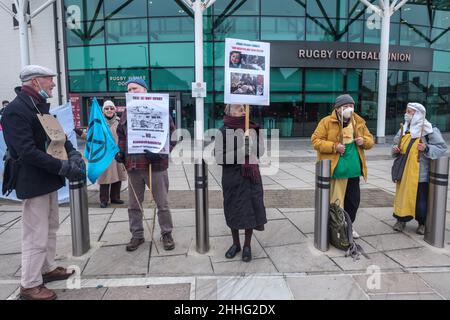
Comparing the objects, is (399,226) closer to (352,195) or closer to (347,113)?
(352,195)

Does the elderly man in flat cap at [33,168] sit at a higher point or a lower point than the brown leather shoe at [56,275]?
higher

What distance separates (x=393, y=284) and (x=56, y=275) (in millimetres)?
3472

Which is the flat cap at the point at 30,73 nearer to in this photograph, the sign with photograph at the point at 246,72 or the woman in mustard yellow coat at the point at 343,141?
the sign with photograph at the point at 246,72

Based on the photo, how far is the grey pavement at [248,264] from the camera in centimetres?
352

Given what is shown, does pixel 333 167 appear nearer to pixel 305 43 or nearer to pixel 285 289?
pixel 285 289

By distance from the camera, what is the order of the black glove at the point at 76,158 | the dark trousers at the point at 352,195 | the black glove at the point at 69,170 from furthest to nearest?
the dark trousers at the point at 352,195
the black glove at the point at 76,158
the black glove at the point at 69,170

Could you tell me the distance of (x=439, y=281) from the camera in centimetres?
369

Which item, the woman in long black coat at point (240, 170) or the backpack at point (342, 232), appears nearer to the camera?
the woman in long black coat at point (240, 170)

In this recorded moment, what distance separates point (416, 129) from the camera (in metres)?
4.86

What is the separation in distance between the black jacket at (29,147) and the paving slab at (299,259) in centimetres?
258

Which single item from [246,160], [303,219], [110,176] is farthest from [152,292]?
[110,176]

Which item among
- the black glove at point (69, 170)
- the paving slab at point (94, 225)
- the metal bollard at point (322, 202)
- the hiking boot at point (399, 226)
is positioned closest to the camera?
the black glove at point (69, 170)

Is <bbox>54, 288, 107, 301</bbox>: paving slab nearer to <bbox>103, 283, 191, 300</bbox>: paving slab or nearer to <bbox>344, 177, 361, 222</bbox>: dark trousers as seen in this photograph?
→ <bbox>103, 283, 191, 300</bbox>: paving slab

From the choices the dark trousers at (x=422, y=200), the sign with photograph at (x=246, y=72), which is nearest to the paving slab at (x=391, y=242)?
the dark trousers at (x=422, y=200)
